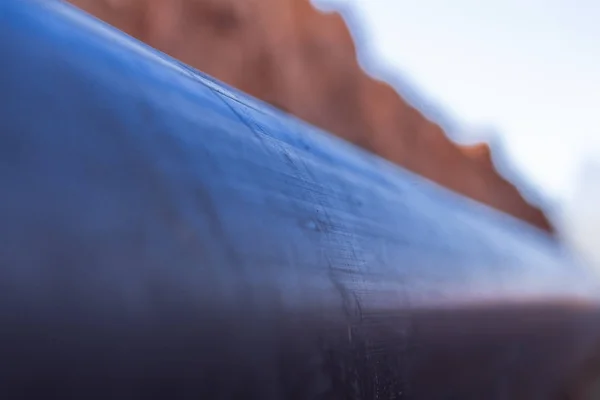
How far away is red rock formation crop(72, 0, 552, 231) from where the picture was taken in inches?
267

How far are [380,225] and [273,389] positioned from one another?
472 millimetres

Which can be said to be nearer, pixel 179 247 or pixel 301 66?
pixel 179 247

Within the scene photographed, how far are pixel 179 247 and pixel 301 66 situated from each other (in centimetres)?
828

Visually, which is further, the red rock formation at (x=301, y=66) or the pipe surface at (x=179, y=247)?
the red rock formation at (x=301, y=66)

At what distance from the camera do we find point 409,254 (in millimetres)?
1240

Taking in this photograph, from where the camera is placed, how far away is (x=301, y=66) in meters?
8.81

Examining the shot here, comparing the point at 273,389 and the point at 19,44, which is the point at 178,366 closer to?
the point at 273,389

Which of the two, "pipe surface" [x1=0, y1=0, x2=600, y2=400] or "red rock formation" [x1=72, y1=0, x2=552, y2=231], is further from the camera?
"red rock formation" [x1=72, y1=0, x2=552, y2=231]

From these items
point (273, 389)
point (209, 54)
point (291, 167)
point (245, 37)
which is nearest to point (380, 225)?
point (291, 167)

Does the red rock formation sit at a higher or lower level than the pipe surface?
lower

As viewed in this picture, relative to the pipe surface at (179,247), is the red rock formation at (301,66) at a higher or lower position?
lower

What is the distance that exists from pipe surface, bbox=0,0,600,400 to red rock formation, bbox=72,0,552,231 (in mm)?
4524

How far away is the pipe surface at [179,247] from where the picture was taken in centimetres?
54

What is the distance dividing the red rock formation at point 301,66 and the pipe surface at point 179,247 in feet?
14.8
